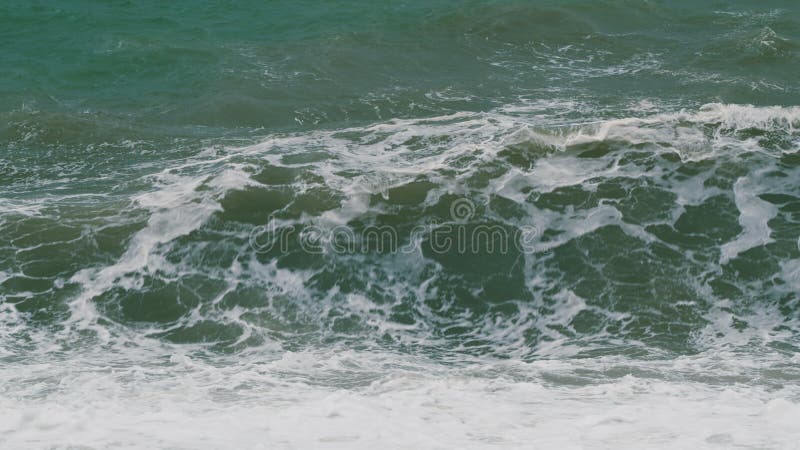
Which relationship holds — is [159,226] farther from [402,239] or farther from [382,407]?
[382,407]

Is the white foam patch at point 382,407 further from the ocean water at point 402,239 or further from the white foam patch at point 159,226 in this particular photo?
the white foam patch at point 159,226

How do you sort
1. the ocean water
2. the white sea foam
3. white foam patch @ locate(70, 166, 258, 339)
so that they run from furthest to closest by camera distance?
white foam patch @ locate(70, 166, 258, 339) < the ocean water < the white sea foam

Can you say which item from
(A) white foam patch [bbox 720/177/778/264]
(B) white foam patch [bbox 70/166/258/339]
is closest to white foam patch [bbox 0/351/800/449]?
(B) white foam patch [bbox 70/166/258/339]

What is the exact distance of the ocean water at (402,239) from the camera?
270 inches

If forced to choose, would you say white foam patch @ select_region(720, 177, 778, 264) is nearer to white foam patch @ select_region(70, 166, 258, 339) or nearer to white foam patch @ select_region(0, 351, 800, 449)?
white foam patch @ select_region(0, 351, 800, 449)

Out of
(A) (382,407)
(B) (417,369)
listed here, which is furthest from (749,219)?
(A) (382,407)

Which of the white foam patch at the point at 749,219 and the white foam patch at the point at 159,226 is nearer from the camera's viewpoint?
the white foam patch at the point at 159,226

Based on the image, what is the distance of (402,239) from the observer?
1027 cm

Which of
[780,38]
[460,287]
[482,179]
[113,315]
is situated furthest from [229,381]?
[780,38]

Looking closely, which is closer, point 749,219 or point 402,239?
point 402,239

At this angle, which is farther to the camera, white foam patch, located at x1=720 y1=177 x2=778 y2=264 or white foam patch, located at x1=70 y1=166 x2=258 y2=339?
white foam patch, located at x1=720 y1=177 x2=778 y2=264

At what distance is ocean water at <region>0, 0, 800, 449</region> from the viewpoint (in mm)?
6855

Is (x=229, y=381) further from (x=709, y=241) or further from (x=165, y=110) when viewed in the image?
(x=165, y=110)

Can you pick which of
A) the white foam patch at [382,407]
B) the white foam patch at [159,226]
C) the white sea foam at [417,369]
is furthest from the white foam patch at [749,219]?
the white foam patch at [159,226]
